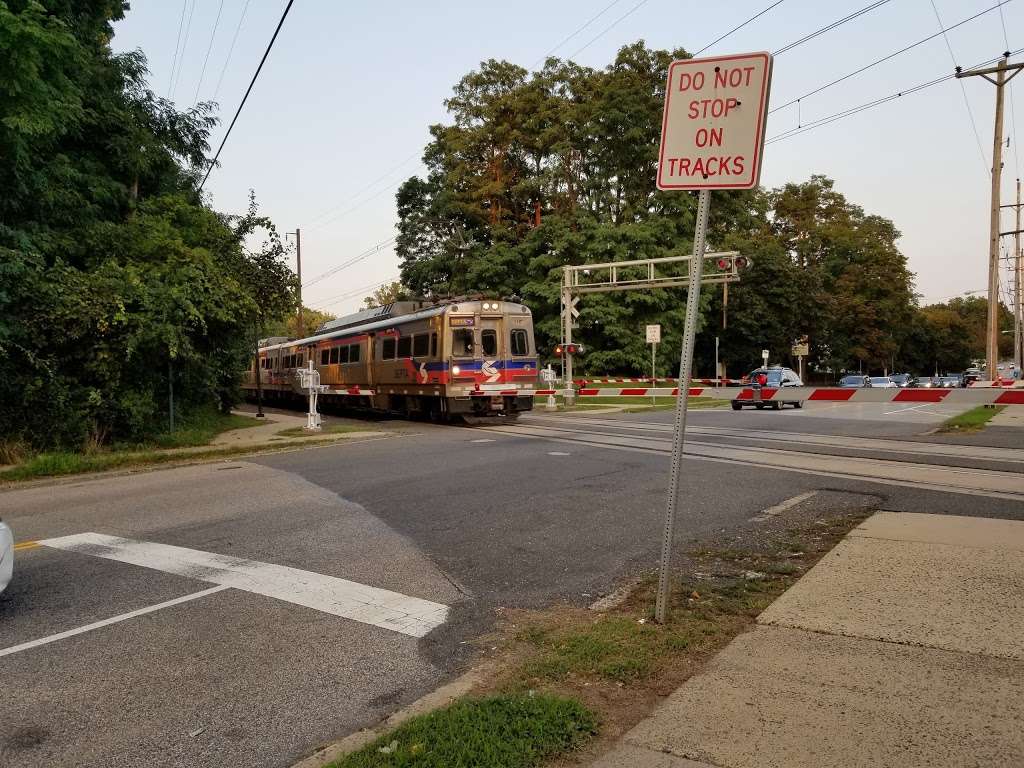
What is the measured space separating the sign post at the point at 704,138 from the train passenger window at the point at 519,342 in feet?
58.2

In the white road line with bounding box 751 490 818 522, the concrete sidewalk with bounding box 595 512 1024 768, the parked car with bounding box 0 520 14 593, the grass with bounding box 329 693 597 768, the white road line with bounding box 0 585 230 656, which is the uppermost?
the parked car with bounding box 0 520 14 593

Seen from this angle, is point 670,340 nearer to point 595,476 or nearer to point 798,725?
point 595,476

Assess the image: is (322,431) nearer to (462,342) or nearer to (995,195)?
(462,342)

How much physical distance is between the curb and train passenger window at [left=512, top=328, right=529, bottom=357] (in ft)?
60.1

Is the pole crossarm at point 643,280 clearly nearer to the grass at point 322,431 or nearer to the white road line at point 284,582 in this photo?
the grass at point 322,431

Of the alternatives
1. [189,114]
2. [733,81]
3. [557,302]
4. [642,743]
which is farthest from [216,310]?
[557,302]

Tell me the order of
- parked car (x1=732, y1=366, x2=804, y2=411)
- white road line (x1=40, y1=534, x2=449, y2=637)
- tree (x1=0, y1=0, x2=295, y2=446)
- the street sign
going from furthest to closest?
parked car (x1=732, y1=366, x2=804, y2=411) < tree (x1=0, y1=0, x2=295, y2=446) < white road line (x1=40, y1=534, x2=449, y2=637) < the street sign

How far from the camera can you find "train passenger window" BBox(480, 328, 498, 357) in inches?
858

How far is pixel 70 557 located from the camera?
6.84 meters

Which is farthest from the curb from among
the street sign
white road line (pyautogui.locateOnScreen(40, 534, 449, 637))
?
the street sign

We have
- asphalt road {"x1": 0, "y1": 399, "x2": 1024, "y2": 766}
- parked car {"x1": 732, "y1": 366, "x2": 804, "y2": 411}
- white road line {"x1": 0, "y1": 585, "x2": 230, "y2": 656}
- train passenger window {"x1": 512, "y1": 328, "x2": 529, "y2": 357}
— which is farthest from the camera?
parked car {"x1": 732, "y1": 366, "x2": 804, "y2": 411}

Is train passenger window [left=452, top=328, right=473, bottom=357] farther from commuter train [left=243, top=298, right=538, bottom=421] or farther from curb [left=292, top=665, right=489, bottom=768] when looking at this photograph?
curb [left=292, top=665, right=489, bottom=768]

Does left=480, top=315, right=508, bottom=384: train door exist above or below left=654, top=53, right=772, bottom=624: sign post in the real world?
below

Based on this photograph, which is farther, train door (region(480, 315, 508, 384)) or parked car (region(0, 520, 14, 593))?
train door (region(480, 315, 508, 384))
